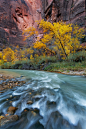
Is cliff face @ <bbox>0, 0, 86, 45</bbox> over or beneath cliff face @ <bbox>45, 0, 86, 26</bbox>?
over

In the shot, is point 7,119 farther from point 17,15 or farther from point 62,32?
point 17,15

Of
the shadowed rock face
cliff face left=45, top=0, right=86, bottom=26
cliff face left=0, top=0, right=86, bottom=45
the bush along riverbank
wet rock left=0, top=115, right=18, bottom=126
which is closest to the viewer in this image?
wet rock left=0, top=115, right=18, bottom=126

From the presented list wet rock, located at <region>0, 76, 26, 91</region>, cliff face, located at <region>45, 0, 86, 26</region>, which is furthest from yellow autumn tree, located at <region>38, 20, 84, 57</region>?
cliff face, located at <region>45, 0, 86, 26</region>

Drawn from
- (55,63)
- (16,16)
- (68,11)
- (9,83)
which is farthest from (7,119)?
(16,16)

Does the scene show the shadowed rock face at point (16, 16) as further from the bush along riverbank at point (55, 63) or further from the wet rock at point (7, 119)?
the wet rock at point (7, 119)

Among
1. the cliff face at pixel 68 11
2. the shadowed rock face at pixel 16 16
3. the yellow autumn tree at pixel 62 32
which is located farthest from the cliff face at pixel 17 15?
the yellow autumn tree at pixel 62 32

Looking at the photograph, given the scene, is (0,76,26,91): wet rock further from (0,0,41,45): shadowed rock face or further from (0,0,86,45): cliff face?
(0,0,41,45): shadowed rock face

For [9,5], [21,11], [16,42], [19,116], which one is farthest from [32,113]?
[9,5]

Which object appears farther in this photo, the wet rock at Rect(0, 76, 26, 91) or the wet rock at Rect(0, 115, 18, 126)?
the wet rock at Rect(0, 76, 26, 91)

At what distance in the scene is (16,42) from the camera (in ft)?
132

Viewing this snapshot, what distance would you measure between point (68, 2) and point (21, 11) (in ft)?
110

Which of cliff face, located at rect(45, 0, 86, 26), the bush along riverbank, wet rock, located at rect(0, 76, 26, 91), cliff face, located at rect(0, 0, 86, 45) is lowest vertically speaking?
wet rock, located at rect(0, 76, 26, 91)

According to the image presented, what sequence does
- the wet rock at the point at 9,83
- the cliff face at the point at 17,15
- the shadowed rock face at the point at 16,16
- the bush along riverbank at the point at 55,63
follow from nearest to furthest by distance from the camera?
1. the wet rock at the point at 9,83
2. the bush along riverbank at the point at 55,63
3. the cliff face at the point at 17,15
4. the shadowed rock face at the point at 16,16

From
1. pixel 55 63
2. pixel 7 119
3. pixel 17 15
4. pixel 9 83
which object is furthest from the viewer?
pixel 17 15
